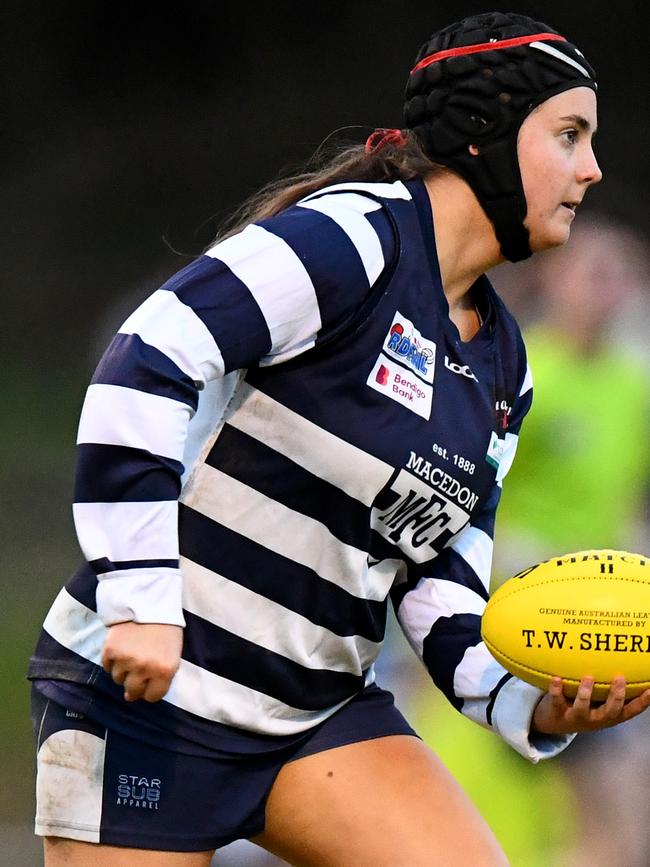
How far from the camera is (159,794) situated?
7.57 ft

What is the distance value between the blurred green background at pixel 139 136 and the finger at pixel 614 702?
3067 mm

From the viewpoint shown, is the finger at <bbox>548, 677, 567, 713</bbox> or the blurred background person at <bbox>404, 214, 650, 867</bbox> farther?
the blurred background person at <bbox>404, 214, 650, 867</bbox>

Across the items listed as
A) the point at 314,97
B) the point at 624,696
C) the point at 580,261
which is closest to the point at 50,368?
the point at 314,97

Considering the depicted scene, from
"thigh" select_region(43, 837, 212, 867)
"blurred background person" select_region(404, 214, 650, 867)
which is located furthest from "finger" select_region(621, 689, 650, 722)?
"blurred background person" select_region(404, 214, 650, 867)

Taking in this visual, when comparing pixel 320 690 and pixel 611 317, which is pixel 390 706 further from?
pixel 611 317

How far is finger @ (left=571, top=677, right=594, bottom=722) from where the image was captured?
7.45ft

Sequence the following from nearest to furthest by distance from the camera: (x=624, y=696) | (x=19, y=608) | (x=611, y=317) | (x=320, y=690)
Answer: (x=624, y=696) < (x=320, y=690) < (x=611, y=317) < (x=19, y=608)

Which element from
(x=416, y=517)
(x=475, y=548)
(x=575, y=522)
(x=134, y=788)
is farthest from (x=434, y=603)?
(x=575, y=522)

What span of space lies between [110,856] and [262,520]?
1.85ft

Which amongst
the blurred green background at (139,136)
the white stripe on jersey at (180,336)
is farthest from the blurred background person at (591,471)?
the white stripe on jersey at (180,336)

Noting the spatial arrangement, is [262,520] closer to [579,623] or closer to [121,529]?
[121,529]

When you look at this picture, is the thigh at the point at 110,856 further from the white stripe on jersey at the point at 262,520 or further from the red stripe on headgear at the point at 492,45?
→ the red stripe on headgear at the point at 492,45

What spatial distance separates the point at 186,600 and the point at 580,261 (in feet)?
8.22

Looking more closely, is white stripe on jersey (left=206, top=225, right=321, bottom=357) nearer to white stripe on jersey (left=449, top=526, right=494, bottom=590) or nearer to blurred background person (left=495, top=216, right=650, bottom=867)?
white stripe on jersey (left=449, top=526, right=494, bottom=590)
